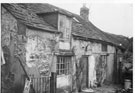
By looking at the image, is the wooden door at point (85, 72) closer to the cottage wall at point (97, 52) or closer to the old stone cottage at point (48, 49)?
the old stone cottage at point (48, 49)

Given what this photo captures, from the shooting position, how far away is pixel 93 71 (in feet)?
43.2

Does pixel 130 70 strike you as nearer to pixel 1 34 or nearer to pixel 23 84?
pixel 23 84

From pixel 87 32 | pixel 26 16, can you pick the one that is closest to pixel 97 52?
pixel 87 32

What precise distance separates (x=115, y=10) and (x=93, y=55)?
5683 millimetres

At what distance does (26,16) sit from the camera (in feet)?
27.7

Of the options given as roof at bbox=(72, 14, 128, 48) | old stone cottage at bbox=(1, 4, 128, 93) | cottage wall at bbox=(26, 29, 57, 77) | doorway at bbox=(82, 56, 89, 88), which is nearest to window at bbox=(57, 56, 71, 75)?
old stone cottage at bbox=(1, 4, 128, 93)

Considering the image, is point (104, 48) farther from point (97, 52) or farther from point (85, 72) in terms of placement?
point (85, 72)

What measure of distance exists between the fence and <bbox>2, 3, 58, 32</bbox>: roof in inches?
88.5

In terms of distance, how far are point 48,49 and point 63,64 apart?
174cm

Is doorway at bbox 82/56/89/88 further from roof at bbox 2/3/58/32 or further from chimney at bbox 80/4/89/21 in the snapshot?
chimney at bbox 80/4/89/21

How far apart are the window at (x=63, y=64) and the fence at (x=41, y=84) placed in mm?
1250

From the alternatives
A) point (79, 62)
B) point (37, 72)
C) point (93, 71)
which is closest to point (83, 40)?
point (79, 62)

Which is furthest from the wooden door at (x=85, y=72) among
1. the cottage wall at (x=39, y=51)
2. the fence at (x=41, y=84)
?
the fence at (x=41, y=84)

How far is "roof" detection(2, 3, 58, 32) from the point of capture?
7.61 meters
